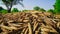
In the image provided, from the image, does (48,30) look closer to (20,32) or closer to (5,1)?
(20,32)

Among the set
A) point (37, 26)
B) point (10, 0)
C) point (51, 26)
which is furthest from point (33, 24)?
point (10, 0)

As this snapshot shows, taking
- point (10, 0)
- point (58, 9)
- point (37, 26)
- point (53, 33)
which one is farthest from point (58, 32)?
point (10, 0)

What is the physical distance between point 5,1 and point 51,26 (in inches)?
2412

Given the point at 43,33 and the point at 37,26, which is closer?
the point at 43,33

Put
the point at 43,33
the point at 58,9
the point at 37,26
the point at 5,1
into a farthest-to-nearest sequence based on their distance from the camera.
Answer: the point at 5,1 → the point at 58,9 → the point at 37,26 → the point at 43,33

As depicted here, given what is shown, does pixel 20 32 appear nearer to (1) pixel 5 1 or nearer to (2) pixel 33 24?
(2) pixel 33 24

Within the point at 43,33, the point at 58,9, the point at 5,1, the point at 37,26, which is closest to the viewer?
the point at 43,33

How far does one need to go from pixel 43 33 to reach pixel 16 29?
0.78 m

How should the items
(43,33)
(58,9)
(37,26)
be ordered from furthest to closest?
1. (58,9)
2. (37,26)
3. (43,33)

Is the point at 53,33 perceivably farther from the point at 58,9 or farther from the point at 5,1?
the point at 5,1

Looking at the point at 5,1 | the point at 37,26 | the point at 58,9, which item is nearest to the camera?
the point at 37,26

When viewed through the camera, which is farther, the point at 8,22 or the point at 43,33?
the point at 8,22

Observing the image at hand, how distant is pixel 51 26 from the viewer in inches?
196

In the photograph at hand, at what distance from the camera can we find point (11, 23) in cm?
531
